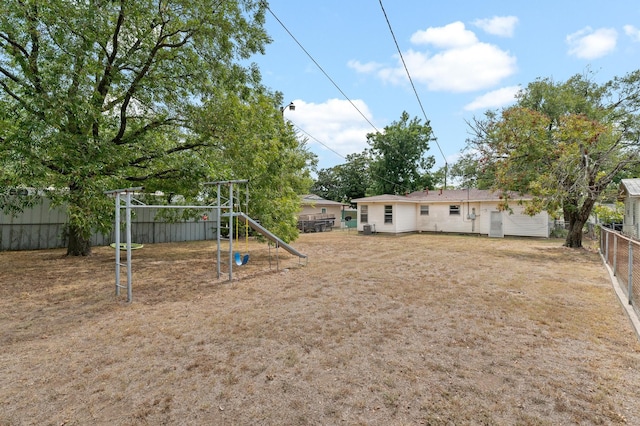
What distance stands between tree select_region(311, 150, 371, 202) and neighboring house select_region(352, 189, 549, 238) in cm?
1871

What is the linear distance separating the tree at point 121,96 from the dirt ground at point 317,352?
2.75 m

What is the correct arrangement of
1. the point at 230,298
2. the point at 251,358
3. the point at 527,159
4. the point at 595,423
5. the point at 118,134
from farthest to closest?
the point at 527,159
the point at 118,134
the point at 230,298
the point at 251,358
the point at 595,423

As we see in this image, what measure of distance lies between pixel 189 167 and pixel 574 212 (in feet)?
49.6

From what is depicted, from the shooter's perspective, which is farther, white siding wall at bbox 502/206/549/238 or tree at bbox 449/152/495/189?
tree at bbox 449/152/495/189

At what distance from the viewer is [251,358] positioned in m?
3.64

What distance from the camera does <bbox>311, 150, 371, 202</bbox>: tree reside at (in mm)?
43031

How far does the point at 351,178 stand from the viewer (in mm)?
43750

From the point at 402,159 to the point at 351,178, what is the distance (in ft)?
42.3

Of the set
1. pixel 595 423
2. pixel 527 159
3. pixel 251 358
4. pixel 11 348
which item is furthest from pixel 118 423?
pixel 527 159

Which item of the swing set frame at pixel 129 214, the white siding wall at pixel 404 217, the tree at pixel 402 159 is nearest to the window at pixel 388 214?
the white siding wall at pixel 404 217

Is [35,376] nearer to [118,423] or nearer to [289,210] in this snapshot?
[118,423]

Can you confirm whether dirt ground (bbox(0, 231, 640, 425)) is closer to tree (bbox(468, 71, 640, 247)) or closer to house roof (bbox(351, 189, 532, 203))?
tree (bbox(468, 71, 640, 247))

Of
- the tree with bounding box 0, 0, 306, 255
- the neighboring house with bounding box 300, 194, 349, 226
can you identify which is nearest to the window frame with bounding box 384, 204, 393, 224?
the neighboring house with bounding box 300, 194, 349, 226

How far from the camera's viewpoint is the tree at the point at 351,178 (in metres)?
43.0
